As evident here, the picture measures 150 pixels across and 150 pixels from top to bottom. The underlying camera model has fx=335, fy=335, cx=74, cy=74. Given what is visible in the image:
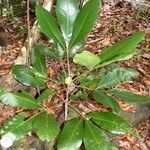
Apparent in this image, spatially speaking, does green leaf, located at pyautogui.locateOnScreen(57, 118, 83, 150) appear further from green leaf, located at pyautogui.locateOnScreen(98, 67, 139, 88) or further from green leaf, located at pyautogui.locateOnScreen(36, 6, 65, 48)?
green leaf, located at pyautogui.locateOnScreen(36, 6, 65, 48)

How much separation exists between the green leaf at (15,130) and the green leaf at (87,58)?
0.41m

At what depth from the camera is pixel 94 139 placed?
1.64m

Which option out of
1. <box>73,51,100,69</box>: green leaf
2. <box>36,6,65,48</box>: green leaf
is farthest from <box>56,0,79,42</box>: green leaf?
<box>73,51,100,69</box>: green leaf

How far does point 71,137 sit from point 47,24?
0.68m

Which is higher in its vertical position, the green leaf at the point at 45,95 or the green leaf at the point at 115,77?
the green leaf at the point at 115,77

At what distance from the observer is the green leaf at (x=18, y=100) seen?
70.8 inches

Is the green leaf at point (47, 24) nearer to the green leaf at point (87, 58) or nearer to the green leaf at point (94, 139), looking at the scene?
the green leaf at point (87, 58)

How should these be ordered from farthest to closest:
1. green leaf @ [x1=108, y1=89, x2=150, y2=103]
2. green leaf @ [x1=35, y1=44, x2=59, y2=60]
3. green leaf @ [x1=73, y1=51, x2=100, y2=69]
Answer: green leaf @ [x1=35, y1=44, x2=59, y2=60] < green leaf @ [x1=108, y1=89, x2=150, y2=103] < green leaf @ [x1=73, y1=51, x2=100, y2=69]

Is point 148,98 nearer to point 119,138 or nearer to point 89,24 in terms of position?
point 89,24

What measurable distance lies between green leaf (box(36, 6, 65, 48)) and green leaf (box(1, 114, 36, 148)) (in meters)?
0.50

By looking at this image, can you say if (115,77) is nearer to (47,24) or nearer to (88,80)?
(88,80)

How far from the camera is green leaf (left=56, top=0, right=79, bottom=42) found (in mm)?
1945

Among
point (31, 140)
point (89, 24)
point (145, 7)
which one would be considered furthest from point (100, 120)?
point (145, 7)

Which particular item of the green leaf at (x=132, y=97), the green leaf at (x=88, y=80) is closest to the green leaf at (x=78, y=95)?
the green leaf at (x=88, y=80)
